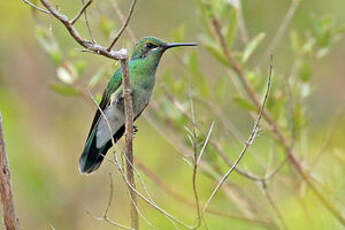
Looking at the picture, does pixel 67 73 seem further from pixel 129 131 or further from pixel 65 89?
pixel 129 131

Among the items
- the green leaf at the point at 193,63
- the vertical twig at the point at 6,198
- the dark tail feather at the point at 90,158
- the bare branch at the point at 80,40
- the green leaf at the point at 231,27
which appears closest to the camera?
the bare branch at the point at 80,40

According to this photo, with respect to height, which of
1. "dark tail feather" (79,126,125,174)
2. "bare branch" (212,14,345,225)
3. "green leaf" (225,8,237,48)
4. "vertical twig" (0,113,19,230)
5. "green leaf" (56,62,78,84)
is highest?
"green leaf" (225,8,237,48)

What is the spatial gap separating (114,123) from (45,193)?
2465 mm

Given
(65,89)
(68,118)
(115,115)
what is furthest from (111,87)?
(68,118)

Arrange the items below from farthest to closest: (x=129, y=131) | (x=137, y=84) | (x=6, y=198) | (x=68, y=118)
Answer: (x=68, y=118)
(x=137, y=84)
(x=129, y=131)
(x=6, y=198)

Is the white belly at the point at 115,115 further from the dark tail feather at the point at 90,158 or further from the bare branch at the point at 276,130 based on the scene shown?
the bare branch at the point at 276,130

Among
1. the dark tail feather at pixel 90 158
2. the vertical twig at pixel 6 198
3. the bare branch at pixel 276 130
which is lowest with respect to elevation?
the vertical twig at pixel 6 198

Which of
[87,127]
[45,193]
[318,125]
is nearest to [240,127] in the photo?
[318,125]

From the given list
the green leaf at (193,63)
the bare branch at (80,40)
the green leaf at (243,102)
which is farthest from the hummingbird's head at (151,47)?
the bare branch at (80,40)

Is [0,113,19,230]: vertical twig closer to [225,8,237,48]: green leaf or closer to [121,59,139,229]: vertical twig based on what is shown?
[121,59,139,229]: vertical twig

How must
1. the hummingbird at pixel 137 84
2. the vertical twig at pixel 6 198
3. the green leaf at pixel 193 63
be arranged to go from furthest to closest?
the green leaf at pixel 193 63 → the hummingbird at pixel 137 84 → the vertical twig at pixel 6 198

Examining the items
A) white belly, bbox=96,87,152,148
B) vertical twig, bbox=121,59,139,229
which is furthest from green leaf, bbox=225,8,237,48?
vertical twig, bbox=121,59,139,229

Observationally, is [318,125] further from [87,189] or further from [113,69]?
[113,69]

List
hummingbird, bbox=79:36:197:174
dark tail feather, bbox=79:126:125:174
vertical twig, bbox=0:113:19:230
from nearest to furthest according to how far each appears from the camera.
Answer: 1. vertical twig, bbox=0:113:19:230
2. hummingbird, bbox=79:36:197:174
3. dark tail feather, bbox=79:126:125:174
